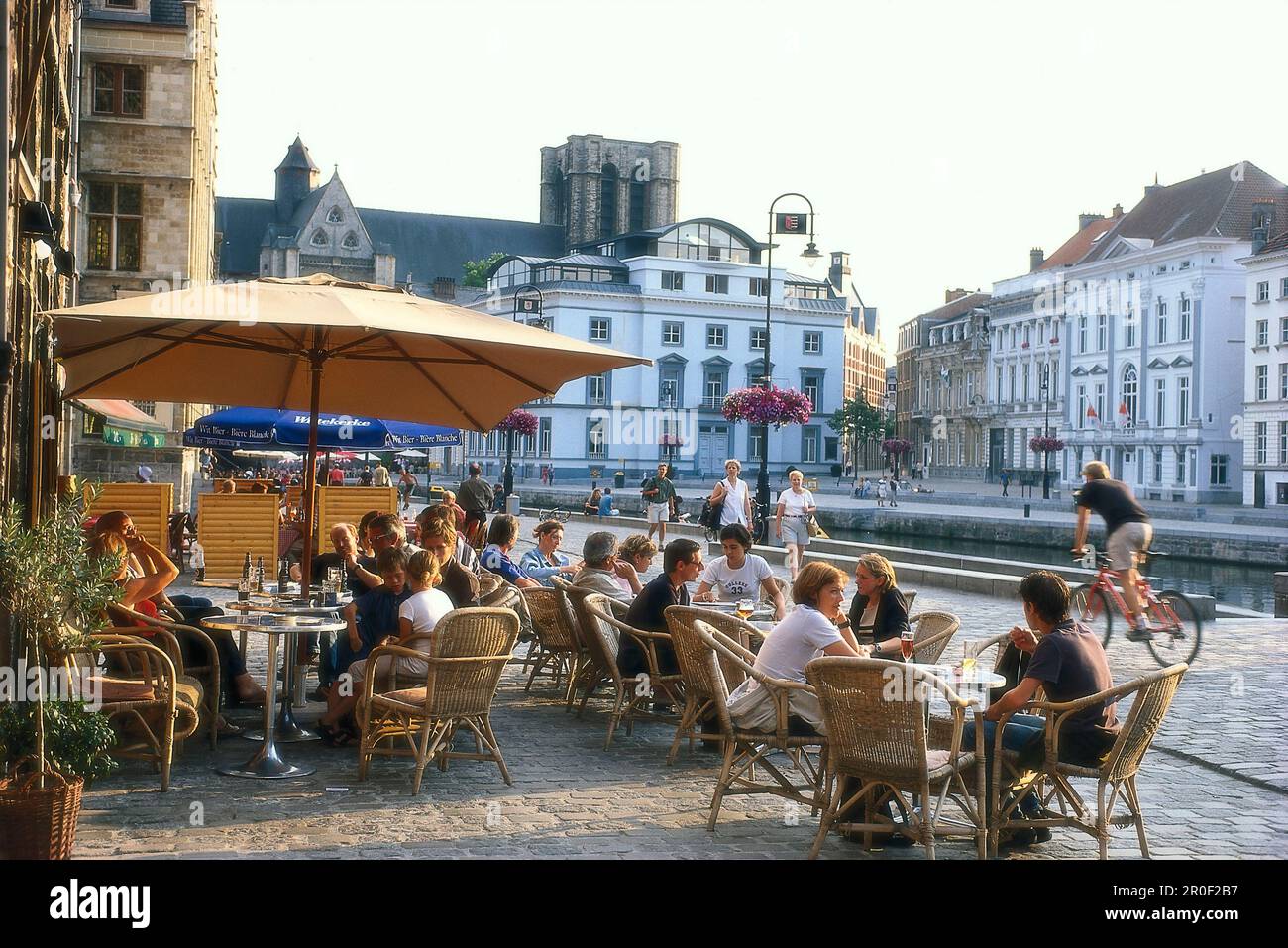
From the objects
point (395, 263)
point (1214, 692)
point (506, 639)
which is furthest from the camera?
point (395, 263)

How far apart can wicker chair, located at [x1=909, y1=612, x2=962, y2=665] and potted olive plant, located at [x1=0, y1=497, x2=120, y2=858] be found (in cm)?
436

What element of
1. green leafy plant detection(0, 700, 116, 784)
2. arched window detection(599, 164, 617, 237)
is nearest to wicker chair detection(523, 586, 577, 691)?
green leafy plant detection(0, 700, 116, 784)

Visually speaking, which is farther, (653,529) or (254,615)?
(653,529)

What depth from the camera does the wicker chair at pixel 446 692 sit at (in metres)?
6.86

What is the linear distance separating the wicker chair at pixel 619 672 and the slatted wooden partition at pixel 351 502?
10164 mm

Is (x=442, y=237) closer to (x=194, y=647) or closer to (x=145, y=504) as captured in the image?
(x=145, y=504)

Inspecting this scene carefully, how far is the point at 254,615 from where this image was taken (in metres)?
7.52

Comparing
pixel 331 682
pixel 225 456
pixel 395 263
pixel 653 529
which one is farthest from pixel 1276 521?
pixel 395 263

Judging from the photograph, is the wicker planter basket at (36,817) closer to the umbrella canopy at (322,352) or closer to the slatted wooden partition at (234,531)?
the umbrella canopy at (322,352)

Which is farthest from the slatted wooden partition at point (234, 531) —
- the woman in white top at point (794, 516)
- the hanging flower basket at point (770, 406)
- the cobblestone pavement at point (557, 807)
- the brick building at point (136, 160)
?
the hanging flower basket at point (770, 406)

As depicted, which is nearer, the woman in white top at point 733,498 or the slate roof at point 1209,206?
the woman in white top at point 733,498
